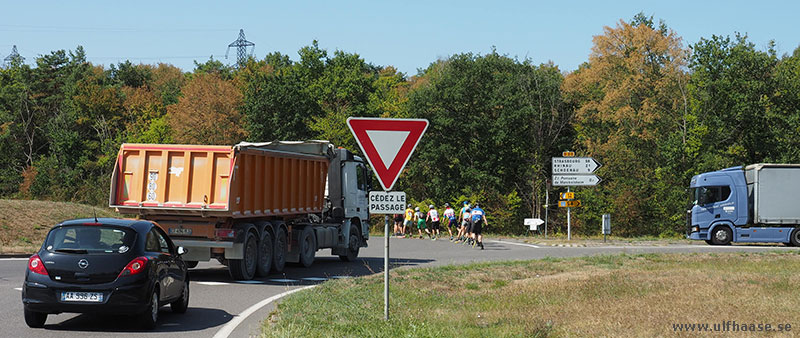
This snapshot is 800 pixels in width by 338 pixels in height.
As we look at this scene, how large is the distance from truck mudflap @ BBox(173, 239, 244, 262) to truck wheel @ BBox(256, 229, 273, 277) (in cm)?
132

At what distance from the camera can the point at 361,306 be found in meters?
12.3

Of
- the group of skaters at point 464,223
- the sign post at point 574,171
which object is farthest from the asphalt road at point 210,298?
the sign post at point 574,171

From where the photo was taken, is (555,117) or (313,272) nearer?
(313,272)

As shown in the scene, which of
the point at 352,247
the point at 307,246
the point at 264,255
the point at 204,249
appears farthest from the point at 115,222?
the point at 352,247

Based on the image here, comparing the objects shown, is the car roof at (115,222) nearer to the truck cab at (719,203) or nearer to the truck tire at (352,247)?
the truck tire at (352,247)

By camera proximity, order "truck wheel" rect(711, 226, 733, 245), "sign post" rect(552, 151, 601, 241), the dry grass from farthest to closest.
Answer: "sign post" rect(552, 151, 601, 241)
"truck wheel" rect(711, 226, 733, 245)
the dry grass

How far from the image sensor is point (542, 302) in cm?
1275

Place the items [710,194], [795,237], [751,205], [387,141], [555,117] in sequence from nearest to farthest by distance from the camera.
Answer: [387,141], [795,237], [751,205], [710,194], [555,117]

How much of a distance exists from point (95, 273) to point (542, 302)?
6.12m

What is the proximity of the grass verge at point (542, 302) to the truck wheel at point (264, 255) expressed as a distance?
9.09 feet

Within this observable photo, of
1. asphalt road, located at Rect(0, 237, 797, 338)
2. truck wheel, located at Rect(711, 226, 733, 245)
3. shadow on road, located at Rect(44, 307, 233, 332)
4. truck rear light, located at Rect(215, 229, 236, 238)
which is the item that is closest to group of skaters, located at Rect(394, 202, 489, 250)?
asphalt road, located at Rect(0, 237, 797, 338)

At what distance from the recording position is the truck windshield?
3641cm

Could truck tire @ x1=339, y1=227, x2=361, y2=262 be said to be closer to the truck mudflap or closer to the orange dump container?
the orange dump container

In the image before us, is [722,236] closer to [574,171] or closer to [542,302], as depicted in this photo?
[574,171]
